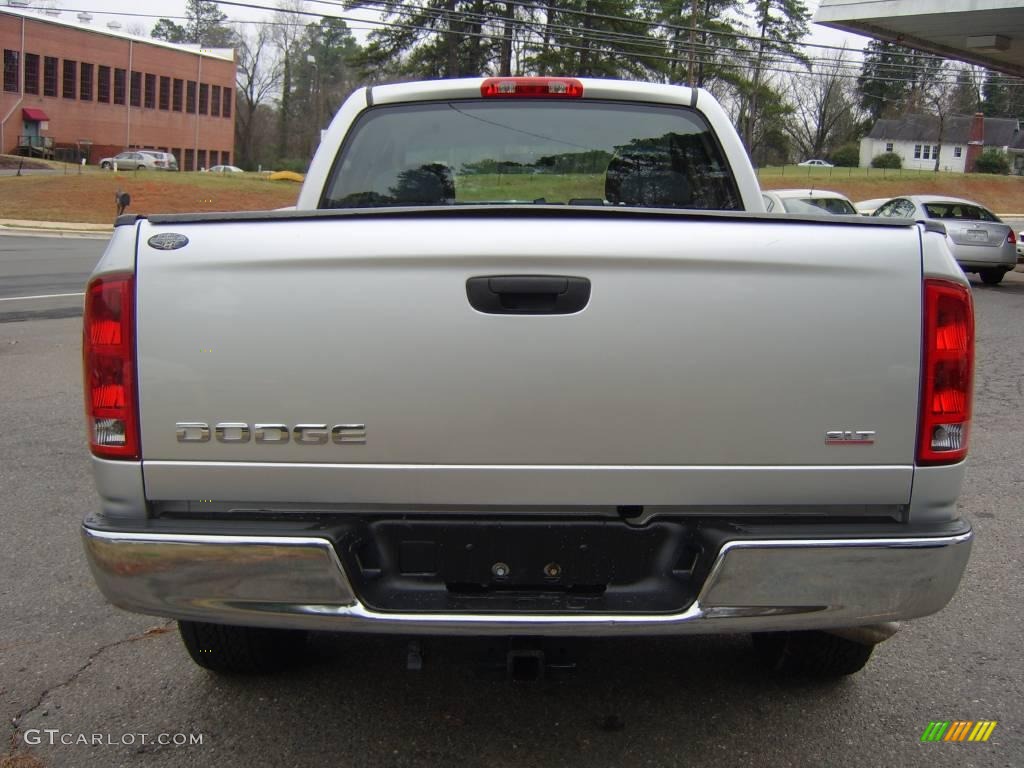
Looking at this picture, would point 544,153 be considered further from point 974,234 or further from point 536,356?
point 974,234

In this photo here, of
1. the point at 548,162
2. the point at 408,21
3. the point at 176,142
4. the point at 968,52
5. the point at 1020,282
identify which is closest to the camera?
the point at 548,162

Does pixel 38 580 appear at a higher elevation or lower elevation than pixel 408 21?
lower

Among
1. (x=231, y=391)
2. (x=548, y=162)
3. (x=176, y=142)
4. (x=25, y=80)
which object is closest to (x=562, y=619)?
(x=231, y=391)

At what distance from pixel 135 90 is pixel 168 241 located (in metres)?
75.2

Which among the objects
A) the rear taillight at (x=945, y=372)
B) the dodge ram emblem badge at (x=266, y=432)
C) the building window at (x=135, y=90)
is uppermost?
the building window at (x=135, y=90)

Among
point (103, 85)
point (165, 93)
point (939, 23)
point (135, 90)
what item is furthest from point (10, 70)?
point (939, 23)

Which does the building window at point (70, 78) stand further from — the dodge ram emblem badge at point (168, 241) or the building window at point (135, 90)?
the dodge ram emblem badge at point (168, 241)

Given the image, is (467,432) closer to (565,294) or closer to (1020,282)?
(565,294)

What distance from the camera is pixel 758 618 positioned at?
2625 mm

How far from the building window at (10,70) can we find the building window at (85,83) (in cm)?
495

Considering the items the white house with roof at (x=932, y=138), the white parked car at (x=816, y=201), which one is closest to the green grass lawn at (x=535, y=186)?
the white parked car at (x=816, y=201)

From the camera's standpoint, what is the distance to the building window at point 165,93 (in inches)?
2854

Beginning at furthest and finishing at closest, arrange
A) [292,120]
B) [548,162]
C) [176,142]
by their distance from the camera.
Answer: [292,120] < [176,142] < [548,162]

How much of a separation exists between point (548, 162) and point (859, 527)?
2.35m
